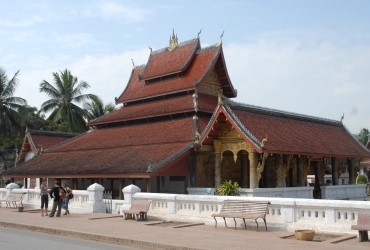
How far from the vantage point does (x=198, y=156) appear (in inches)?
967

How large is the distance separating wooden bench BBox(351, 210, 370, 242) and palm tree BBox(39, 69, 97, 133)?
40947 millimetres

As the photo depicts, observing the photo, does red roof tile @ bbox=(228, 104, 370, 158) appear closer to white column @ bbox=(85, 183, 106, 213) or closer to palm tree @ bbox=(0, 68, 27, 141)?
white column @ bbox=(85, 183, 106, 213)

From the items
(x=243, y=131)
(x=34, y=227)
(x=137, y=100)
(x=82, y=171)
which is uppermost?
(x=137, y=100)

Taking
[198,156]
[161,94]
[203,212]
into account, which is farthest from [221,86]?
[203,212]

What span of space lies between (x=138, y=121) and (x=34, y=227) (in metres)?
14.9

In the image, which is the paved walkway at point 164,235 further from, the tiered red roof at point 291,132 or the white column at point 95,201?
the tiered red roof at point 291,132

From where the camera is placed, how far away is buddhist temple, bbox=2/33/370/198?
22250 millimetres

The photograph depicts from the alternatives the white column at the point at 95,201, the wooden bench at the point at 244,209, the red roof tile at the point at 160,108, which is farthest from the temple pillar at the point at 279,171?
the wooden bench at the point at 244,209

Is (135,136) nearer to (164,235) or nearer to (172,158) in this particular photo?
(172,158)


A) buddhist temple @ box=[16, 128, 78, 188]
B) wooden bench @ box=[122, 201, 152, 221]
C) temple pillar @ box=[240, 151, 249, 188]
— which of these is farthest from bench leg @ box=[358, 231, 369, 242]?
buddhist temple @ box=[16, 128, 78, 188]

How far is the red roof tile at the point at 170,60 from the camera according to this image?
31.9 meters

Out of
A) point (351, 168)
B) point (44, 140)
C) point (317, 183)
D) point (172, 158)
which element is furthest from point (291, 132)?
point (44, 140)

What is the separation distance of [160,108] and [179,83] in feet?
8.14

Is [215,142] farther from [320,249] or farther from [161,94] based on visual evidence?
[320,249]
